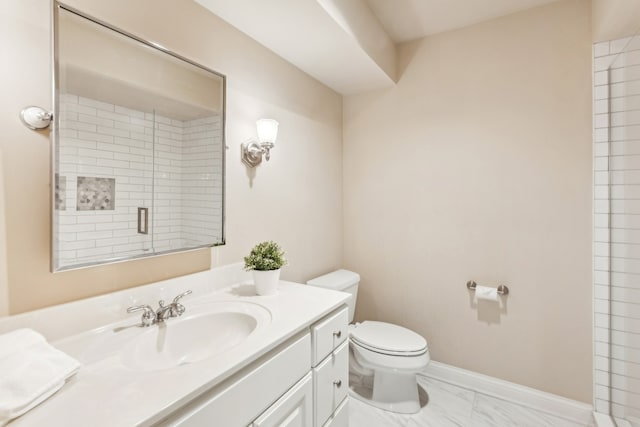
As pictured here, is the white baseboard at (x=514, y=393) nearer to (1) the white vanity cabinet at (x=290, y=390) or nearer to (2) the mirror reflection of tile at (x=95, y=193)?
(1) the white vanity cabinet at (x=290, y=390)

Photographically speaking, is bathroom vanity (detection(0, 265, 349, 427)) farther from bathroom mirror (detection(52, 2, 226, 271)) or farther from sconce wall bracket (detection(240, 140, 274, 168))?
sconce wall bracket (detection(240, 140, 274, 168))

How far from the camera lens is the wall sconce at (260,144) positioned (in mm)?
1621

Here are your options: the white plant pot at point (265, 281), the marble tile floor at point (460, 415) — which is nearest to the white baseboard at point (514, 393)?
the marble tile floor at point (460, 415)

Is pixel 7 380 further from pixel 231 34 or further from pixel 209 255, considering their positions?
pixel 231 34

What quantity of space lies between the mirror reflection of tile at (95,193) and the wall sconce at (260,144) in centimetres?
66

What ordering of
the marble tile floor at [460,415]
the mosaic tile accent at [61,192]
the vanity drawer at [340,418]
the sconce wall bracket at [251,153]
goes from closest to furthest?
1. the mosaic tile accent at [61,192]
2. the vanity drawer at [340,418]
3. the sconce wall bracket at [251,153]
4. the marble tile floor at [460,415]

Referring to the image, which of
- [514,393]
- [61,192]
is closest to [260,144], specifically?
[61,192]

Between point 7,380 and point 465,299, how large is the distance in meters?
2.17

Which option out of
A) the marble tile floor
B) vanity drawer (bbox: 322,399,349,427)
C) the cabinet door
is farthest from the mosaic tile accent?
the marble tile floor

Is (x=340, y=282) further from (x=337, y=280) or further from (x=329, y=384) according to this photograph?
(x=329, y=384)

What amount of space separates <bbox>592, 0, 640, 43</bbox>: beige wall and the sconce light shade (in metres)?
1.65

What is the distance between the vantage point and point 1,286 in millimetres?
872

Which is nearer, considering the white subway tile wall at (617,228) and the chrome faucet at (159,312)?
the chrome faucet at (159,312)

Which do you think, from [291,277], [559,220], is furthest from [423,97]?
[291,277]
